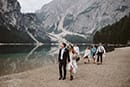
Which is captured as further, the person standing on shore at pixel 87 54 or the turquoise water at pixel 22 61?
the turquoise water at pixel 22 61

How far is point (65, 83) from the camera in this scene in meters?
21.4

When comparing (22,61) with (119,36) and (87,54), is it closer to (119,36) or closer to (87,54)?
(87,54)

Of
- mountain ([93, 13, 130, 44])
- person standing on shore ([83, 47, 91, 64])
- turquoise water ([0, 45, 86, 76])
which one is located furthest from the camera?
mountain ([93, 13, 130, 44])

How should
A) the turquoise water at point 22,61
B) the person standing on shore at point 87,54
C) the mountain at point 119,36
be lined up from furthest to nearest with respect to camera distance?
1. the mountain at point 119,36
2. the turquoise water at point 22,61
3. the person standing on shore at point 87,54

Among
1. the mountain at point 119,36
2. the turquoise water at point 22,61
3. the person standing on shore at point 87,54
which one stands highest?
the mountain at point 119,36

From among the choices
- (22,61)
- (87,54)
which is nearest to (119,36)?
(22,61)

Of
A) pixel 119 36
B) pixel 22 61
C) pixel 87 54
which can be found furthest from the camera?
pixel 119 36

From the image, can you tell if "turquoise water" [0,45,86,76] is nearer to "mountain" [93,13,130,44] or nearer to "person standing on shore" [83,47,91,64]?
"person standing on shore" [83,47,91,64]

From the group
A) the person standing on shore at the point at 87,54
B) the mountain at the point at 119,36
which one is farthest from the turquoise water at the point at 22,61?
the mountain at the point at 119,36

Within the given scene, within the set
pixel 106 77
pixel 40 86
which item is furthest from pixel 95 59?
pixel 40 86

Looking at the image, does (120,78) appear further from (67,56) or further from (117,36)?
(117,36)

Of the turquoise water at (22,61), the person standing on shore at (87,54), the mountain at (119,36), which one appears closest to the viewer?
the person standing on shore at (87,54)

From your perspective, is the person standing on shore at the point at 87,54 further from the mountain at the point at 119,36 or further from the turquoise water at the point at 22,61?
the mountain at the point at 119,36

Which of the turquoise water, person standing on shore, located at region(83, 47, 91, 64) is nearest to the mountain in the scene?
the turquoise water
